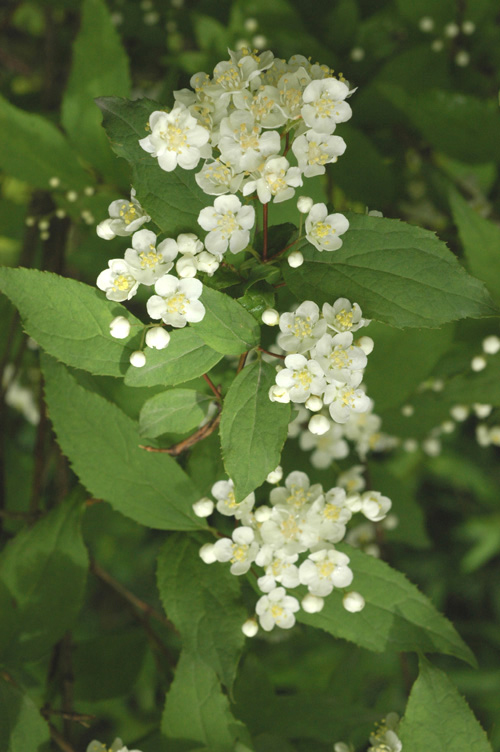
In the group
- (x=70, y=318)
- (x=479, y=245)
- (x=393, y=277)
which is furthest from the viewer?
(x=479, y=245)

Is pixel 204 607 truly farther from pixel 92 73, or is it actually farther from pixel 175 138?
pixel 92 73

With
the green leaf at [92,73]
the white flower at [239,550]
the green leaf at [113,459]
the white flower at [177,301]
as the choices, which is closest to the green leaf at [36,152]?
the green leaf at [92,73]

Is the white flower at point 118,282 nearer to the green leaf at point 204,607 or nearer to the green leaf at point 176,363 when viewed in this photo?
the green leaf at point 176,363

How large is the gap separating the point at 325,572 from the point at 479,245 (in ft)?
3.93

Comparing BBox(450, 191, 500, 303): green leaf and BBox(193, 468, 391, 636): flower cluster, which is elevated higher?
BBox(450, 191, 500, 303): green leaf

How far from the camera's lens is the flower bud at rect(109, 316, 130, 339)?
129 centimetres

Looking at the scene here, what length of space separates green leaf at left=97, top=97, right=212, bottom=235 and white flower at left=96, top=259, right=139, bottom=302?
0.13 meters

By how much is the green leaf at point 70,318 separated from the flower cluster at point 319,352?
0.36 m

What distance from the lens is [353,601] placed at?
1.56 meters

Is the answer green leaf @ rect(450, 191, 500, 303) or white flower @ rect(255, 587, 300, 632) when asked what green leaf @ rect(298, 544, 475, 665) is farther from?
green leaf @ rect(450, 191, 500, 303)

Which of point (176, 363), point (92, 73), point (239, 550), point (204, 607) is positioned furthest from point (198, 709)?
point (92, 73)

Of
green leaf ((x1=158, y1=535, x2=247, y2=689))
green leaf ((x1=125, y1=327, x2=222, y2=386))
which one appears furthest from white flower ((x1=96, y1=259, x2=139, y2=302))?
green leaf ((x1=158, y1=535, x2=247, y2=689))

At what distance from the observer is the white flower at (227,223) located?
118 cm

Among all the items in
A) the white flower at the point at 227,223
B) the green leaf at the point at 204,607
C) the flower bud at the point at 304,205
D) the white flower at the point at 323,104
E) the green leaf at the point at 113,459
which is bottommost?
the green leaf at the point at 204,607
